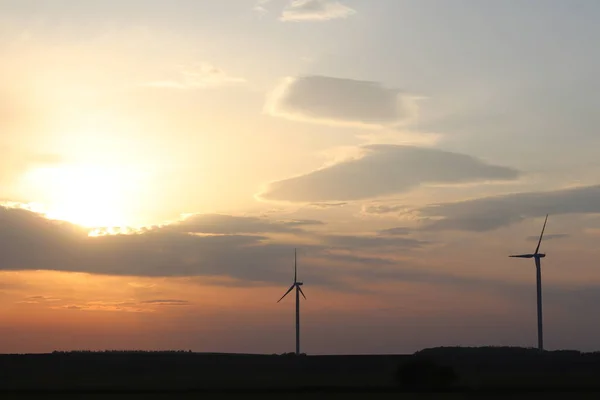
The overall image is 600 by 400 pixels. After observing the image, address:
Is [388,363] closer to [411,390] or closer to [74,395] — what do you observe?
[411,390]

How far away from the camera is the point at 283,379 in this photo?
107 metres

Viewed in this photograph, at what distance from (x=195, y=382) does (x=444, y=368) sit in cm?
2692

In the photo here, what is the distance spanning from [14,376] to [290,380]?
117ft

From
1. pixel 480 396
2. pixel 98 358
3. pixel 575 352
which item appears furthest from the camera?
pixel 575 352

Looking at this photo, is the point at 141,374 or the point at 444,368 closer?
the point at 444,368

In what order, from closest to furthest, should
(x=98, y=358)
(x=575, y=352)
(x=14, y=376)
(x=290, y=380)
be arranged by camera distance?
(x=290, y=380)
(x=14, y=376)
(x=98, y=358)
(x=575, y=352)

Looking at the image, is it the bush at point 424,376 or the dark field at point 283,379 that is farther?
the bush at point 424,376

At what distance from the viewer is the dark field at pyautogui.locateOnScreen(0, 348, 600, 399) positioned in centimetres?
8356

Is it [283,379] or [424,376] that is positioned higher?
[424,376]

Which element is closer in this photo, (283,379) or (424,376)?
(424,376)

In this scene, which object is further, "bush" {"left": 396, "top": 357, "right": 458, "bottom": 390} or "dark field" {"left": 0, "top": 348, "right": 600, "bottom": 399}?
"bush" {"left": 396, "top": 357, "right": 458, "bottom": 390}

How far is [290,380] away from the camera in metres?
105

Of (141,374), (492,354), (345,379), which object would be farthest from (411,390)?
(492,354)

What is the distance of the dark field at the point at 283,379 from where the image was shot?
83.6m
